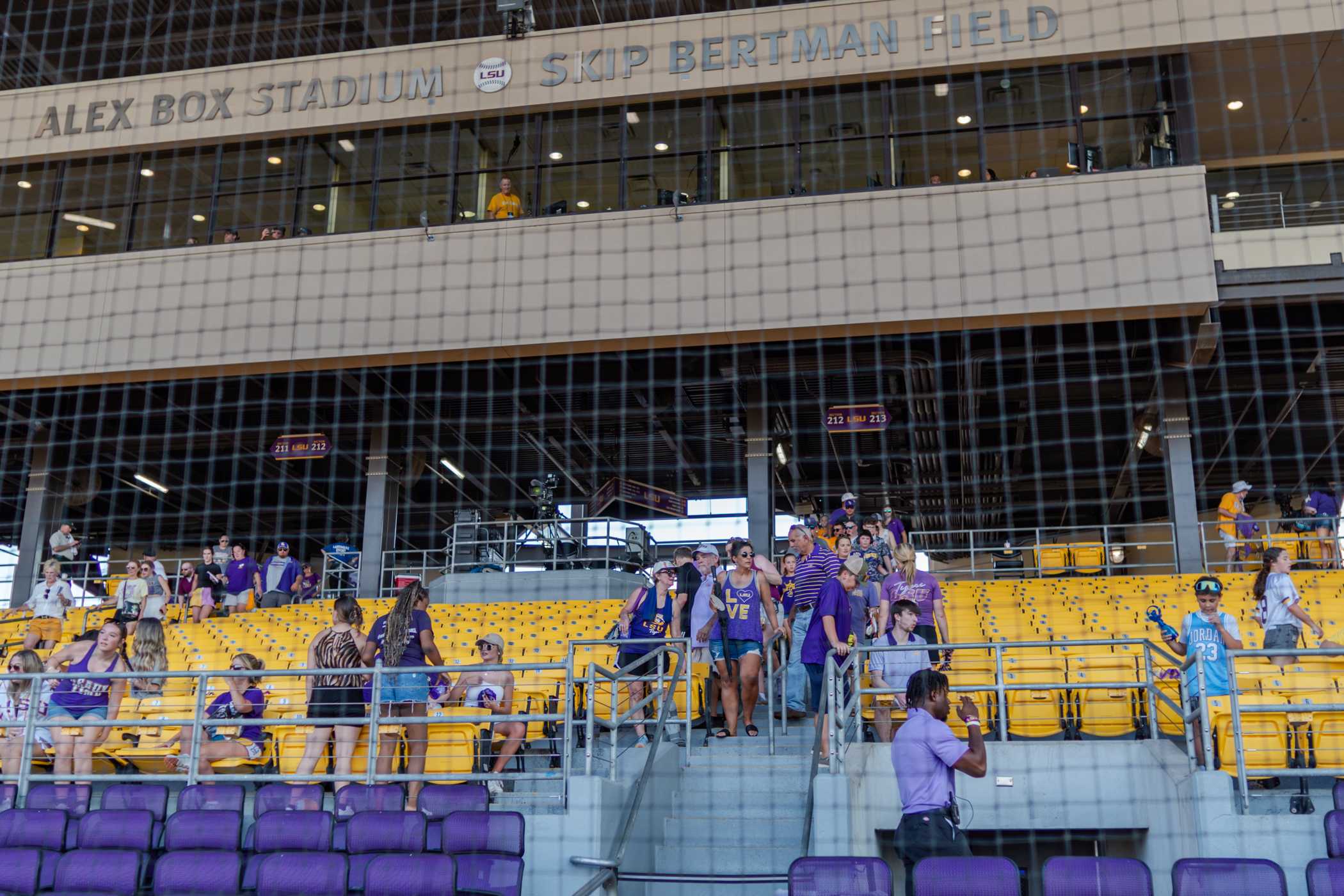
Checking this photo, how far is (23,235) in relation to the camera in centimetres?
2086

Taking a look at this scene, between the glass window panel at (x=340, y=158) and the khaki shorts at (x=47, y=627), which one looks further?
the glass window panel at (x=340, y=158)

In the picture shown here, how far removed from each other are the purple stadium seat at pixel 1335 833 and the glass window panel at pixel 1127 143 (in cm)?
1139

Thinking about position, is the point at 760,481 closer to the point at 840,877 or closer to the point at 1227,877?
the point at 840,877

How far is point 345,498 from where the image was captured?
92.4 ft

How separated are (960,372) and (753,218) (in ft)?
12.7

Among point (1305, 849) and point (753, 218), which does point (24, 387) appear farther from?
point (1305, 849)

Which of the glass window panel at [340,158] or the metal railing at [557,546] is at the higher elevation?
the glass window panel at [340,158]

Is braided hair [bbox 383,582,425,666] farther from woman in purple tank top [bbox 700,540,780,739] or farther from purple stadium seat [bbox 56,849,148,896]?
woman in purple tank top [bbox 700,540,780,739]

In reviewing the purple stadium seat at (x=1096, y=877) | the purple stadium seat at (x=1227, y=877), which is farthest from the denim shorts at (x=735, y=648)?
the purple stadium seat at (x=1227, y=877)

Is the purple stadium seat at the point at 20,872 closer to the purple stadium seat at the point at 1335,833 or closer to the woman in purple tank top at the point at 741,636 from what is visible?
the woman in purple tank top at the point at 741,636

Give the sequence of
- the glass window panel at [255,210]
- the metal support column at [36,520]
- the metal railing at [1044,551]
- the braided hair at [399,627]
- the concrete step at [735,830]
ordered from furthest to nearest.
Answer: the glass window panel at [255,210] → the metal support column at [36,520] → the metal railing at [1044,551] → the braided hair at [399,627] → the concrete step at [735,830]

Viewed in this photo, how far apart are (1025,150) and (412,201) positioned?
9138 mm

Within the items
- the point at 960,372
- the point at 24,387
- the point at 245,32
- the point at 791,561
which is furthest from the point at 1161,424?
the point at 245,32

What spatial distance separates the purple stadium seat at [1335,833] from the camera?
6.24m
